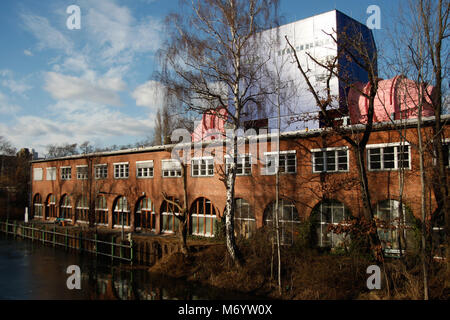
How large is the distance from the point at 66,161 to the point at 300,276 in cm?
2926

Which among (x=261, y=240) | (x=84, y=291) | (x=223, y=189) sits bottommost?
(x=84, y=291)

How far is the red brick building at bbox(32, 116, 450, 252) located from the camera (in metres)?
15.7

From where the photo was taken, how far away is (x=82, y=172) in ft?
111

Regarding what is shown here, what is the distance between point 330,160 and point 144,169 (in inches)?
579

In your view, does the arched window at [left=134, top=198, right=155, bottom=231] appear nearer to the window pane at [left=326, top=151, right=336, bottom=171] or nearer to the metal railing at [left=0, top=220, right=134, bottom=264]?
the metal railing at [left=0, top=220, right=134, bottom=264]

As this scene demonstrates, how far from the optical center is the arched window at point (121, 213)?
94.3ft

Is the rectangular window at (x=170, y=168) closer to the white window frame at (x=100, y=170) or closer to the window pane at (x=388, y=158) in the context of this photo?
the white window frame at (x=100, y=170)

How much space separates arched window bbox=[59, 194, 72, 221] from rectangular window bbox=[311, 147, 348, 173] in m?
26.8

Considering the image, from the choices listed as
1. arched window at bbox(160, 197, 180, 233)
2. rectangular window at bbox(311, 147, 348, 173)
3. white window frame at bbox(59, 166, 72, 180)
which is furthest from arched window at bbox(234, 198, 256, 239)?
white window frame at bbox(59, 166, 72, 180)

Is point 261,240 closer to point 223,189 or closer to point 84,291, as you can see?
point 223,189

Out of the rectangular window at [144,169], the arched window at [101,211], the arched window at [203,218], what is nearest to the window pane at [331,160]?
the arched window at [203,218]
